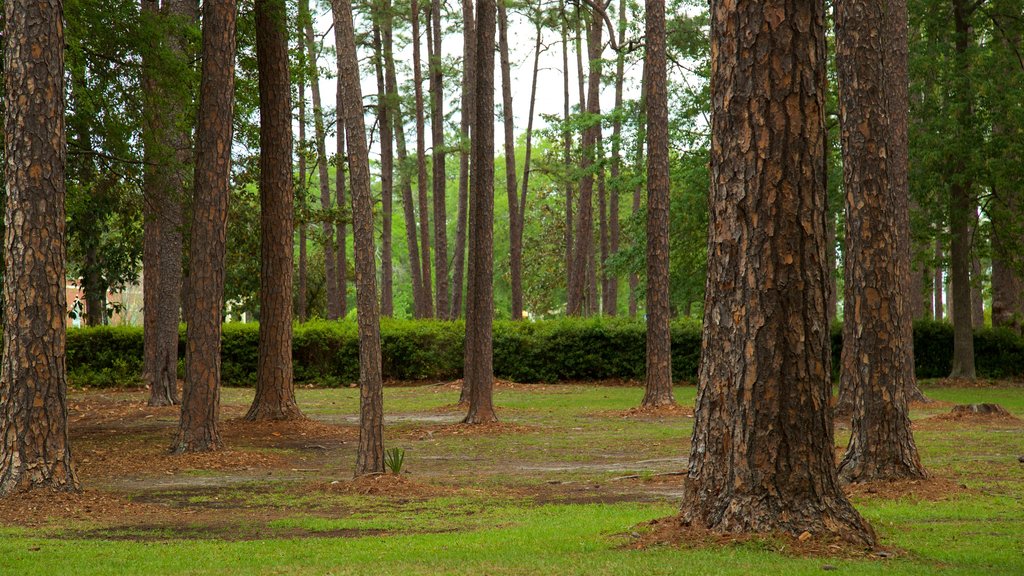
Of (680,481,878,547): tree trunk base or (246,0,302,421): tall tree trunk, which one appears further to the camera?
(246,0,302,421): tall tree trunk

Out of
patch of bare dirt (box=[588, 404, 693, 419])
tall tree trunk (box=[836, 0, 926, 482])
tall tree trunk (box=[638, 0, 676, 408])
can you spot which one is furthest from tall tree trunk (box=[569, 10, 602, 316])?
tall tree trunk (box=[836, 0, 926, 482])

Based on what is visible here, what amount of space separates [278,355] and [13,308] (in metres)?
7.35

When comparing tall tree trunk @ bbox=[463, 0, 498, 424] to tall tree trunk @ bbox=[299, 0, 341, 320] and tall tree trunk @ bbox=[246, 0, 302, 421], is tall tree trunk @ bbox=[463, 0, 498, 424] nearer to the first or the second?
tall tree trunk @ bbox=[246, 0, 302, 421]

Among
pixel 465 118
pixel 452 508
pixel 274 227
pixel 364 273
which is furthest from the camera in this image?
pixel 465 118

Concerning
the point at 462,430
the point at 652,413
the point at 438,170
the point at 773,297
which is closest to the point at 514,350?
the point at 438,170

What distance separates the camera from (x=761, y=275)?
6117mm

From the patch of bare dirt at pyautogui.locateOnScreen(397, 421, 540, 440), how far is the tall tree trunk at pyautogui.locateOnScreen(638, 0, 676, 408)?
3.74 m

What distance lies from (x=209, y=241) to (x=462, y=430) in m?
4.87

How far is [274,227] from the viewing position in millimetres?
16219

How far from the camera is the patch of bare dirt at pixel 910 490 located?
8.30 m

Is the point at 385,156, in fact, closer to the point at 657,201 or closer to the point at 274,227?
the point at 657,201

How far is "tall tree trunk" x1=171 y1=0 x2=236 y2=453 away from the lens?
12.8 metres

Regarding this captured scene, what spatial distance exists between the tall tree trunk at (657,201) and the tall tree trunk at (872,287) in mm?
9230

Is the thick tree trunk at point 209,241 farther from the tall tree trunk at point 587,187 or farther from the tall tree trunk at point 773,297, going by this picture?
the tall tree trunk at point 587,187
